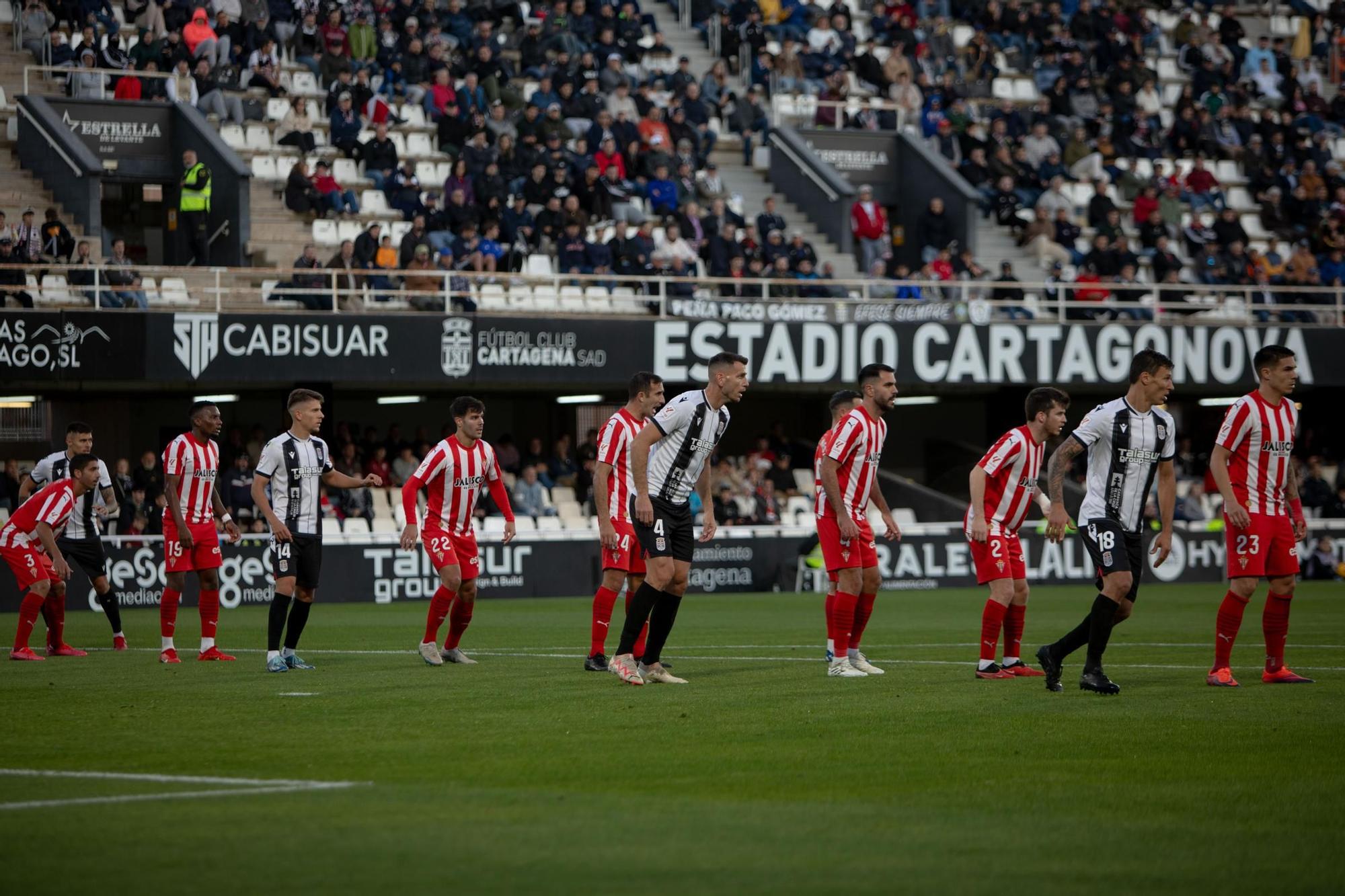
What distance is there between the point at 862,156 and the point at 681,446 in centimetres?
2734

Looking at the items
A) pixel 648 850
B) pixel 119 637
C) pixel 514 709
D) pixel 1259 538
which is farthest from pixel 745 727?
pixel 119 637

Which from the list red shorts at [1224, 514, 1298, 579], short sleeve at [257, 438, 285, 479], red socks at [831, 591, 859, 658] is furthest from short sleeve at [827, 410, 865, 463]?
short sleeve at [257, 438, 285, 479]

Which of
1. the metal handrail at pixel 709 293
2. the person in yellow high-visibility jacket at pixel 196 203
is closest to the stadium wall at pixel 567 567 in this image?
the metal handrail at pixel 709 293

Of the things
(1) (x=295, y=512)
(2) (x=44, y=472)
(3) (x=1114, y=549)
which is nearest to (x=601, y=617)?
(1) (x=295, y=512)

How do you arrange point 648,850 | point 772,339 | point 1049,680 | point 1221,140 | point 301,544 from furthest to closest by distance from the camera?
point 1221,140
point 772,339
point 301,544
point 1049,680
point 648,850

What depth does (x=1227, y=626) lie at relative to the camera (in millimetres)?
12500

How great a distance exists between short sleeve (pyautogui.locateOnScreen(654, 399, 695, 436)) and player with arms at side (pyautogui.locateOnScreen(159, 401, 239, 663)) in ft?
15.7

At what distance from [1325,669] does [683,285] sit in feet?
63.9

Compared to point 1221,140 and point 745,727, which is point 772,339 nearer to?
point 1221,140

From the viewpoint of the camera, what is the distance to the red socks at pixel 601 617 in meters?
14.1

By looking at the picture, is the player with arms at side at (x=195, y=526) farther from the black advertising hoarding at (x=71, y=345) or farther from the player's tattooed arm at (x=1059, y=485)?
the black advertising hoarding at (x=71, y=345)

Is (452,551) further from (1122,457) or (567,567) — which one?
(567,567)

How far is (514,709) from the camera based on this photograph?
1098 centimetres

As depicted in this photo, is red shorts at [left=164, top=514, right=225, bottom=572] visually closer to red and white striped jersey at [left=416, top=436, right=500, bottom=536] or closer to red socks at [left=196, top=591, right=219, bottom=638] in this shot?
red socks at [left=196, top=591, right=219, bottom=638]
